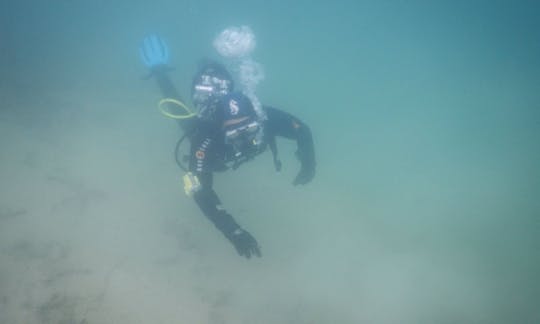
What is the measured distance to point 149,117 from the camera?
10.6 metres

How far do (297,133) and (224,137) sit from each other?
1.68 m

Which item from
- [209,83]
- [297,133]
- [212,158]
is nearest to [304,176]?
[297,133]

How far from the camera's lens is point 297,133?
600 centimetres

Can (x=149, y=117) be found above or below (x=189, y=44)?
above

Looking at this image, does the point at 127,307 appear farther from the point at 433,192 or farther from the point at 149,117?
the point at 433,192

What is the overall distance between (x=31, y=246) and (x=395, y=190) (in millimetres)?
9052

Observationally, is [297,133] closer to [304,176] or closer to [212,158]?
[304,176]

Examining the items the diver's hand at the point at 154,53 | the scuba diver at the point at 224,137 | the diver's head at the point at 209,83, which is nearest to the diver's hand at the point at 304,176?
the scuba diver at the point at 224,137

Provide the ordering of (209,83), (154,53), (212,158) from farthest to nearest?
(154,53) → (209,83) → (212,158)

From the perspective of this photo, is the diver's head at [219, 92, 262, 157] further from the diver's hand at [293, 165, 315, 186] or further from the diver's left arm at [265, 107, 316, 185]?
the diver's hand at [293, 165, 315, 186]

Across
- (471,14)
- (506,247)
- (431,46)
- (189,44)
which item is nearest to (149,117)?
(506,247)

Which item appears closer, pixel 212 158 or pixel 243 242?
pixel 243 242

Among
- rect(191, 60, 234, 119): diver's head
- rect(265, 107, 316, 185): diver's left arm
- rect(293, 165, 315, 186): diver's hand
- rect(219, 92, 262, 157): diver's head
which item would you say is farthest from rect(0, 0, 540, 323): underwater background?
rect(191, 60, 234, 119): diver's head

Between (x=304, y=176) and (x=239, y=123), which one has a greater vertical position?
(x=239, y=123)
